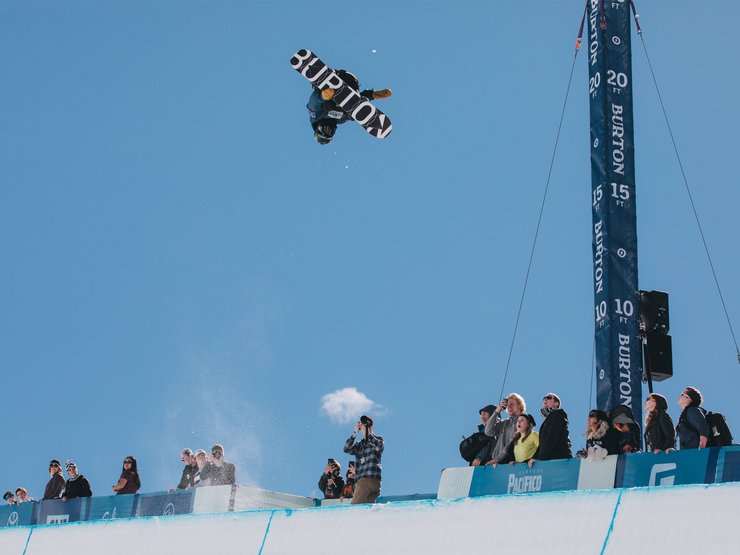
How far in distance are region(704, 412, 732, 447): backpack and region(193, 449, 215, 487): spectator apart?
6981 millimetres

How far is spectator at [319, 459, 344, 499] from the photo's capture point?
1420cm

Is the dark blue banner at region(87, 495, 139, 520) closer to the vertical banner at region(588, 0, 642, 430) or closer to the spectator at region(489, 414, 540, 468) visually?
the spectator at region(489, 414, 540, 468)

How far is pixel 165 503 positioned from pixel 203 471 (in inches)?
31.8

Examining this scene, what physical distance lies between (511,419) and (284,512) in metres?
2.99

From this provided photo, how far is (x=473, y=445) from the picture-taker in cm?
1159

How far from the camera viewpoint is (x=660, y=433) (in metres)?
10.0

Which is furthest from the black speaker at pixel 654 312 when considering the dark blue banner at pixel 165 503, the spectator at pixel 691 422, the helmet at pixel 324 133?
the dark blue banner at pixel 165 503

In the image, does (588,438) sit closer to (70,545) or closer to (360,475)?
(360,475)

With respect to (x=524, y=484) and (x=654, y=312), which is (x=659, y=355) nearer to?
(x=654, y=312)

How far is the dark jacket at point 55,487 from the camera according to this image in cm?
1628

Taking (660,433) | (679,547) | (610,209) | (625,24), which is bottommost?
(679,547)

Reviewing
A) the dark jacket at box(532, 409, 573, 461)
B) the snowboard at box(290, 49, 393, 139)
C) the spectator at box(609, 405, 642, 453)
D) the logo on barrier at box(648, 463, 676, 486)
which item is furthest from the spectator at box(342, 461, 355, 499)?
the logo on barrier at box(648, 463, 676, 486)

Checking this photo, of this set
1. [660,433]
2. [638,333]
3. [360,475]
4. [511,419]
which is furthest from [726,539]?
[638,333]

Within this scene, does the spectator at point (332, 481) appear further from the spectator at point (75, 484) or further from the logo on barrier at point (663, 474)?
the logo on barrier at point (663, 474)
